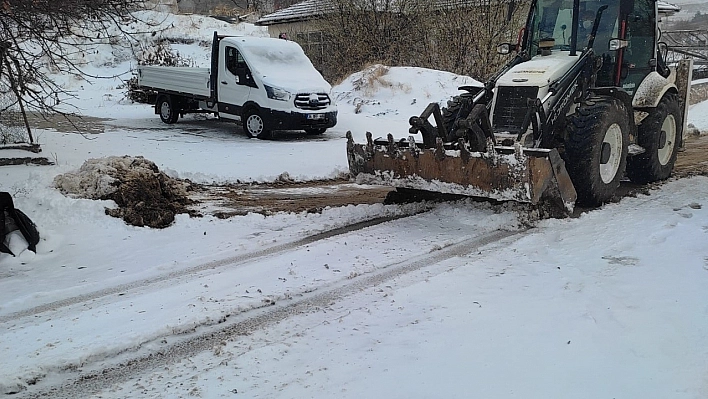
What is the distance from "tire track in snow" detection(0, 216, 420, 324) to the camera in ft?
14.6

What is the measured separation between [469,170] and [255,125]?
8.15 metres

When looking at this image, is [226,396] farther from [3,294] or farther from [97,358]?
[3,294]

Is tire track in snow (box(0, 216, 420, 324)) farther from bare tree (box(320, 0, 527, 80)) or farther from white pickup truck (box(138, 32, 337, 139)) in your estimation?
bare tree (box(320, 0, 527, 80))

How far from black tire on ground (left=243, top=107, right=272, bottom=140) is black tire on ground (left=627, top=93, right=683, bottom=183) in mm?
7482

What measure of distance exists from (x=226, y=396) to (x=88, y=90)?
23.5 meters

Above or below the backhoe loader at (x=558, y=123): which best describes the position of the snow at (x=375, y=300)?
below

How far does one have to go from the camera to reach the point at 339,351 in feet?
12.4

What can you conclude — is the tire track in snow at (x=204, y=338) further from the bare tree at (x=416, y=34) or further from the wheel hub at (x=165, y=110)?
the bare tree at (x=416, y=34)

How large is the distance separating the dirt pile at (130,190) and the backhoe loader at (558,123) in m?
2.06

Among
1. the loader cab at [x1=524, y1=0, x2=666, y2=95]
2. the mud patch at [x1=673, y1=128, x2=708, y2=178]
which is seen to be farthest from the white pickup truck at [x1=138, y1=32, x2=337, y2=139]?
the mud patch at [x1=673, y1=128, x2=708, y2=178]

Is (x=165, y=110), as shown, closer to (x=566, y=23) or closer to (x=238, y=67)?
(x=238, y=67)

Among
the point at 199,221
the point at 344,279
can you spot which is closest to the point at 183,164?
the point at 199,221

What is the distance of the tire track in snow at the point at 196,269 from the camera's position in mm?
4463

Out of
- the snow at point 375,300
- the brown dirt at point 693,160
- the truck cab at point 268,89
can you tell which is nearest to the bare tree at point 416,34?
the truck cab at point 268,89
